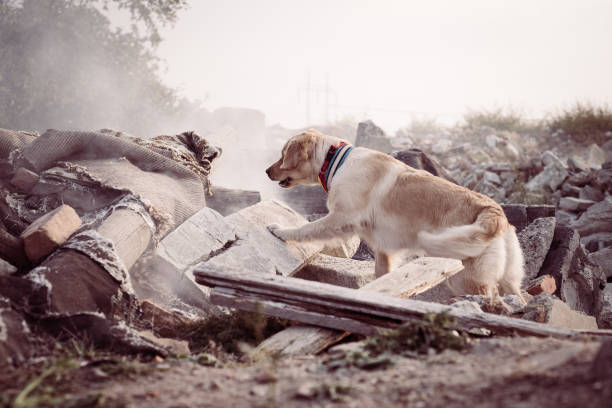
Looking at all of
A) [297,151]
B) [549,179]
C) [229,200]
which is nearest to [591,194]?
[549,179]

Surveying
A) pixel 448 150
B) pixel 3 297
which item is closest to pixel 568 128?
pixel 448 150

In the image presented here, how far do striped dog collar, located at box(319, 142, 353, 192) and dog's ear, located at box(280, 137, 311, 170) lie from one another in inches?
8.1

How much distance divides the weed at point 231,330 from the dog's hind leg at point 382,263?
1.68 meters

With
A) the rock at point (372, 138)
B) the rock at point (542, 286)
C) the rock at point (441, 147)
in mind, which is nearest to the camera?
the rock at point (542, 286)

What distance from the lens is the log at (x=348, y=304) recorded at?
286 cm

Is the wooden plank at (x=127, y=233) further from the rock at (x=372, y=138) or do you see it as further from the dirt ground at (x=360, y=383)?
the rock at (x=372, y=138)

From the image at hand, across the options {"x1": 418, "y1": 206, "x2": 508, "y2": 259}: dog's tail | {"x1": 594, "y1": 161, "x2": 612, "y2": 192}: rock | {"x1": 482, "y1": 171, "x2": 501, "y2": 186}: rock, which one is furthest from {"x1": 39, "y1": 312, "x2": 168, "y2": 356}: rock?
{"x1": 482, "y1": 171, "x2": 501, "y2": 186}: rock

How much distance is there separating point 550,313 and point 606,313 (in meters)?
2.27

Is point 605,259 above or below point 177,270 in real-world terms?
below

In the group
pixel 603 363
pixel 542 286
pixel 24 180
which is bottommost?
pixel 542 286

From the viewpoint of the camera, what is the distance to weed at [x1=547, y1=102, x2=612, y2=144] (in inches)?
581

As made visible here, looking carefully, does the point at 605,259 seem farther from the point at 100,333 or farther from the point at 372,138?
the point at 100,333

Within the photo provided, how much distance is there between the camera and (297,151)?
4.99m

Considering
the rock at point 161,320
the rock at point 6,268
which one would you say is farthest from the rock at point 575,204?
the rock at point 6,268
